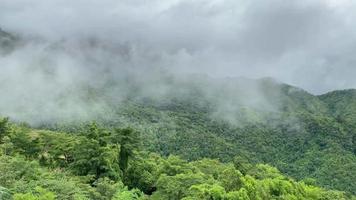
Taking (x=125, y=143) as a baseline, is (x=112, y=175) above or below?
below

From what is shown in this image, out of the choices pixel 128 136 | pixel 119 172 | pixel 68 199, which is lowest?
pixel 68 199

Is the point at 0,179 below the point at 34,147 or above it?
below

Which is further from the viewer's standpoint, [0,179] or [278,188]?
[278,188]

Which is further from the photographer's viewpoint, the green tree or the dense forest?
the green tree

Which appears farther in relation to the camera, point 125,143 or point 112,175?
point 125,143

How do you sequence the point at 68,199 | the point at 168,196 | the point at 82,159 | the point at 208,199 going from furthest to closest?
the point at 82,159, the point at 168,196, the point at 208,199, the point at 68,199

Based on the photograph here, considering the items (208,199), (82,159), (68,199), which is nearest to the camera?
(68,199)

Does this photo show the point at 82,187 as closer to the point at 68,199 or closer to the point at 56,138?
the point at 68,199

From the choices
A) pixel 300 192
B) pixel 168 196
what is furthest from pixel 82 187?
pixel 300 192

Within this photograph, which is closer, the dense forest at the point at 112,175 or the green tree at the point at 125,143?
the dense forest at the point at 112,175

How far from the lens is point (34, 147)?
73.5m

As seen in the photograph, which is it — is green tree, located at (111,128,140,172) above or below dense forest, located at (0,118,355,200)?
above

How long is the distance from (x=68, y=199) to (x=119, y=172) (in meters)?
22.2

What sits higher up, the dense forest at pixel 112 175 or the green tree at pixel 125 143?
the green tree at pixel 125 143
